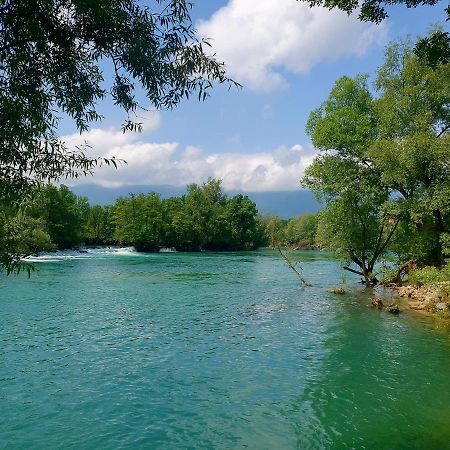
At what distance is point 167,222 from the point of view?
11525 centimetres

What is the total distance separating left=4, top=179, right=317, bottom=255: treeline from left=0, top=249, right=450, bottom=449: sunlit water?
256ft

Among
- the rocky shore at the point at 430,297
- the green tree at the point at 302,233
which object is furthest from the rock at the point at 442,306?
the green tree at the point at 302,233

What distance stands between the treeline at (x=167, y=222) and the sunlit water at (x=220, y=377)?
7794 centimetres

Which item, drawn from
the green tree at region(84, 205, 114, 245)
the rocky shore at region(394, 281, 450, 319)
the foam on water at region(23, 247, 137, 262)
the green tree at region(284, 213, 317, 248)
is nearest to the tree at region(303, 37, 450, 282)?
the rocky shore at region(394, 281, 450, 319)

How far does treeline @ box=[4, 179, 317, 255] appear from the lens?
101m

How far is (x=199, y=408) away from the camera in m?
11.4

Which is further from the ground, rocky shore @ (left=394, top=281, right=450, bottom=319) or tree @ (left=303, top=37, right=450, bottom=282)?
tree @ (left=303, top=37, right=450, bottom=282)

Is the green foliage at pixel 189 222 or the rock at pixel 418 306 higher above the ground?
the green foliage at pixel 189 222

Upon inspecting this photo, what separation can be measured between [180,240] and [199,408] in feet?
343

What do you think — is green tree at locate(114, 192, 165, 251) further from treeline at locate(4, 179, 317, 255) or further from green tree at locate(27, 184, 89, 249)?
green tree at locate(27, 184, 89, 249)

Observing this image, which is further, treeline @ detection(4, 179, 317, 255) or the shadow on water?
treeline @ detection(4, 179, 317, 255)

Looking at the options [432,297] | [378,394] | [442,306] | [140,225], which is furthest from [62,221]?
[378,394]

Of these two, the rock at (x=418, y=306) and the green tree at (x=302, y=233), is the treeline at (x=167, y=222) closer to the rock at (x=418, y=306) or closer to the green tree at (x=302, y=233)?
the green tree at (x=302, y=233)

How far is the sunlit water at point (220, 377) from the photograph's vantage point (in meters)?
10.1
